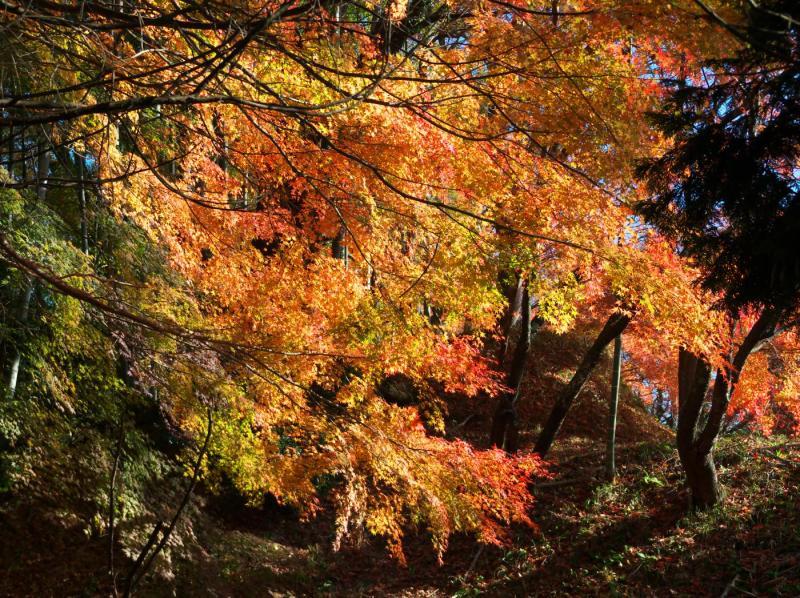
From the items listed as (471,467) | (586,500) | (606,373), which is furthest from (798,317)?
(606,373)

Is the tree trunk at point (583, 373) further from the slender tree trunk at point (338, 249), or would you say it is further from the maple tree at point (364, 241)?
the slender tree trunk at point (338, 249)

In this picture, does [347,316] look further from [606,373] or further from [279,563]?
[606,373]

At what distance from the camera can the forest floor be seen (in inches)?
280

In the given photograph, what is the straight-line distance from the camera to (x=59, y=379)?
573 cm

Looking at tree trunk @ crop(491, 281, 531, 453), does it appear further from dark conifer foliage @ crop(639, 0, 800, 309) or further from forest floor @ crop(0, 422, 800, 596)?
dark conifer foliage @ crop(639, 0, 800, 309)

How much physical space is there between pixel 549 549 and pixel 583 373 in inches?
129

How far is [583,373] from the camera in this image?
11.4m

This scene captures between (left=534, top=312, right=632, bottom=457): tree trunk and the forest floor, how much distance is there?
83 cm

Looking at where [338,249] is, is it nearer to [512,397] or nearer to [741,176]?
[512,397]

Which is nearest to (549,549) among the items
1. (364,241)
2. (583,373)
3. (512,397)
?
(512,397)

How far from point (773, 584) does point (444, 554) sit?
506 cm

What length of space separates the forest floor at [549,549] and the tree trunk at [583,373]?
83 cm

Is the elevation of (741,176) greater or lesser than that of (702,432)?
greater

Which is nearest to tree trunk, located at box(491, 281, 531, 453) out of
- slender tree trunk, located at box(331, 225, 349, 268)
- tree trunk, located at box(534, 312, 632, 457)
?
tree trunk, located at box(534, 312, 632, 457)
